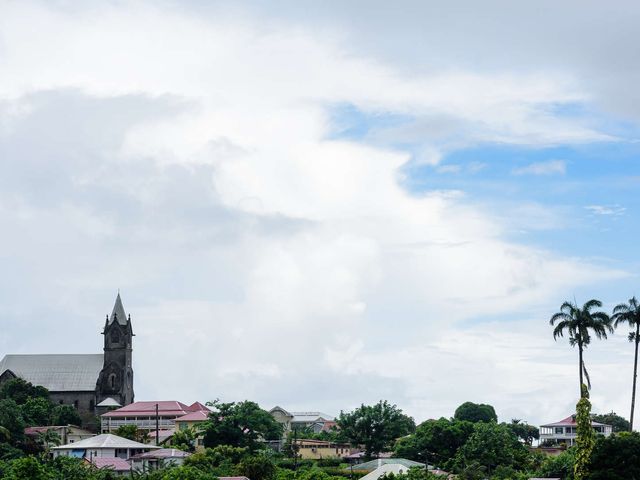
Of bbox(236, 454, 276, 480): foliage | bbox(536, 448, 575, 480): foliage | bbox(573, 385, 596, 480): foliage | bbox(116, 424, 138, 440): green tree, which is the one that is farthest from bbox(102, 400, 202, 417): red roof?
bbox(573, 385, 596, 480): foliage

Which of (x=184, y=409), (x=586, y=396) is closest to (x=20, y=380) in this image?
(x=184, y=409)

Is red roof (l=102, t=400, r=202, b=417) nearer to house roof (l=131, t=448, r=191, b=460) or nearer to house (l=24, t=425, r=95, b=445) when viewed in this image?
house (l=24, t=425, r=95, b=445)

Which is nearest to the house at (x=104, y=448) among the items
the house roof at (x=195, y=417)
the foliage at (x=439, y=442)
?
the house roof at (x=195, y=417)

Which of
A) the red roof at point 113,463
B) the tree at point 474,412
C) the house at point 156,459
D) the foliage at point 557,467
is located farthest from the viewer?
the tree at point 474,412

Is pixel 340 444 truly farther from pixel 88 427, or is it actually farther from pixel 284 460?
pixel 88 427

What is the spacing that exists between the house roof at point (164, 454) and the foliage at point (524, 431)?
234ft

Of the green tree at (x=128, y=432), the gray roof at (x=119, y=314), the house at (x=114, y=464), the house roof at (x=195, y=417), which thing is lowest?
the house at (x=114, y=464)

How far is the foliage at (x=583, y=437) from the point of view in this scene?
70.1 m

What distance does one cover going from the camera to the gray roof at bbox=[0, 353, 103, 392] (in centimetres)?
16725

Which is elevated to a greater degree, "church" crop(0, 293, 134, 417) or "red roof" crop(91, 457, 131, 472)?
"church" crop(0, 293, 134, 417)

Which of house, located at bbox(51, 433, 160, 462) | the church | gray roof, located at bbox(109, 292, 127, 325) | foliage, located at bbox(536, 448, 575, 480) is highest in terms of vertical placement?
gray roof, located at bbox(109, 292, 127, 325)

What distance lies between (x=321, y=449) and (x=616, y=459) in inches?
2534

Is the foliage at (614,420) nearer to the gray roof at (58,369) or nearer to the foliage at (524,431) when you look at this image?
the foliage at (524,431)

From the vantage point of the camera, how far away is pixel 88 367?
17050 centimetres
